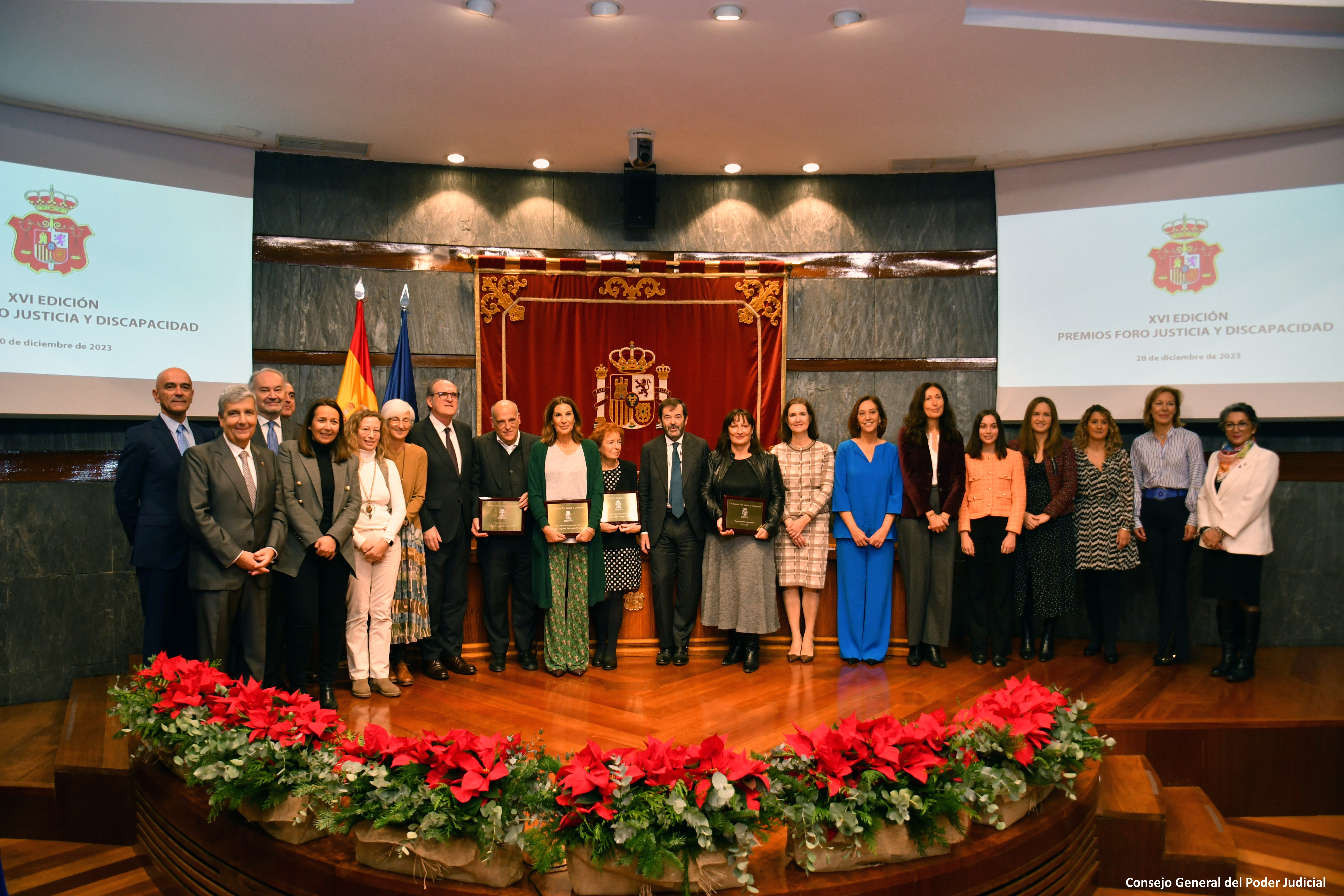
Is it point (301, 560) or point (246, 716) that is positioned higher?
point (301, 560)

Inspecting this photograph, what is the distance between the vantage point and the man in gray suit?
3.41m

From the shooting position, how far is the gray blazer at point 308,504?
12.2ft

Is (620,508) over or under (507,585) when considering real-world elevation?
over

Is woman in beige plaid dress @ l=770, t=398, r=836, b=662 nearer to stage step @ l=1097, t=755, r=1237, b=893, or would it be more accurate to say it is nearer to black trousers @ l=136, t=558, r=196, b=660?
stage step @ l=1097, t=755, r=1237, b=893

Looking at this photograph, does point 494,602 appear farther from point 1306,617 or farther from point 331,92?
point 1306,617

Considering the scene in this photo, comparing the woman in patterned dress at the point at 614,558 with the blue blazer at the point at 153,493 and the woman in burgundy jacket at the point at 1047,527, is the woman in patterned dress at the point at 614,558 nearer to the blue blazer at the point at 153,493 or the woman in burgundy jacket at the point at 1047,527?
the blue blazer at the point at 153,493

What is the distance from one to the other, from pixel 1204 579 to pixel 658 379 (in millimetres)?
3638

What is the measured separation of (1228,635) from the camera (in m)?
4.49

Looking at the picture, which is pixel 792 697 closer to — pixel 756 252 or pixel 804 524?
pixel 804 524

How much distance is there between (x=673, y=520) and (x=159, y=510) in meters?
2.53

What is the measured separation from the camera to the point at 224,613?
3449 millimetres

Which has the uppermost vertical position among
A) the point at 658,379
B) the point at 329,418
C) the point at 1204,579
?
the point at 658,379

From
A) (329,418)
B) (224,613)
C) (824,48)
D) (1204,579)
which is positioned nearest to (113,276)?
(329,418)

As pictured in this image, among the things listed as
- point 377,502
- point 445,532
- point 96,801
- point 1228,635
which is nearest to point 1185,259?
point 1228,635
